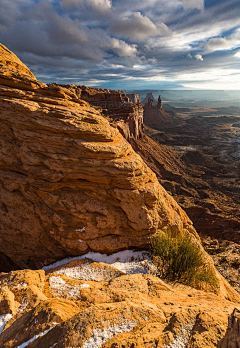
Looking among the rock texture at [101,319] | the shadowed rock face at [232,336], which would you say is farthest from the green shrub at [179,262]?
the shadowed rock face at [232,336]

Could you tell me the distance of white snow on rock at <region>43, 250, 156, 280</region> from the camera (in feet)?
43.0

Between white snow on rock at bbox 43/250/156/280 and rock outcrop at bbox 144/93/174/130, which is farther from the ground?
rock outcrop at bbox 144/93/174/130

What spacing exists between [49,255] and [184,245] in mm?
10427

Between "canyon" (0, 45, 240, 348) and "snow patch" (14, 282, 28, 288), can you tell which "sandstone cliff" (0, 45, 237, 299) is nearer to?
"canyon" (0, 45, 240, 348)

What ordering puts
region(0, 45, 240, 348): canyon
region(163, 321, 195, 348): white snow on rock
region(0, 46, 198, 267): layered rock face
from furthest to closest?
1. region(0, 46, 198, 267): layered rock face
2. region(0, 45, 240, 348): canyon
3. region(163, 321, 195, 348): white snow on rock

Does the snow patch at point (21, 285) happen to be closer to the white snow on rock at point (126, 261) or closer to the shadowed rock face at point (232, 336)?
the white snow on rock at point (126, 261)

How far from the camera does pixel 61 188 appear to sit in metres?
14.4

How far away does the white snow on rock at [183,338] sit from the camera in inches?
217

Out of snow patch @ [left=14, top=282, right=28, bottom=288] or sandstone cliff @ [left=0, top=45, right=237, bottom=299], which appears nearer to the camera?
snow patch @ [left=14, top=282, right=28, bottom=288]

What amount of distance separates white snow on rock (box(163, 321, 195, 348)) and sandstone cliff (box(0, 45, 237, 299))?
27.3 ft

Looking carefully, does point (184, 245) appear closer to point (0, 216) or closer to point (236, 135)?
point (0, 216)

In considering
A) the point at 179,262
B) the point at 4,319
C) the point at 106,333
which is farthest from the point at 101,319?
the point at 179,262

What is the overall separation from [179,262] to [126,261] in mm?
3876

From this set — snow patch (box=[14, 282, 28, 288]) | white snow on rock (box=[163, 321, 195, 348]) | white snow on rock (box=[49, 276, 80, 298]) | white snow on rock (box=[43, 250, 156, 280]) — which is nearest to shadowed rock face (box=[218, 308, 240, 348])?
white snow on rock (box=[163, 321, 195, 348])
